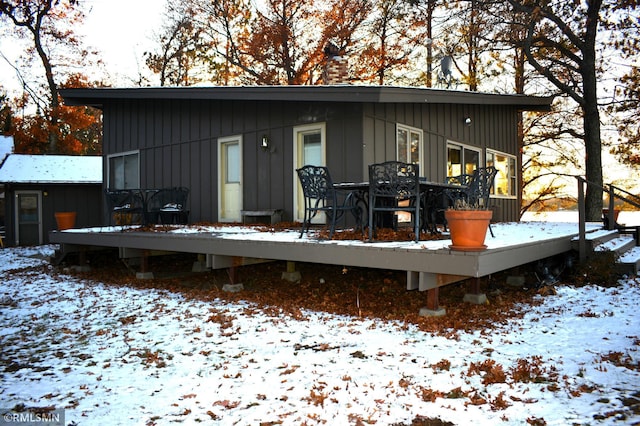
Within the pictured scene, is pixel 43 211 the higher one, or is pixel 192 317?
pixel 43 211

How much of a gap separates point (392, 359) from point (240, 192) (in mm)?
5672

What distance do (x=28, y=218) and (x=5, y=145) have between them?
597cm

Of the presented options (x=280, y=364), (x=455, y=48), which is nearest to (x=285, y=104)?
(x=280, y=364)

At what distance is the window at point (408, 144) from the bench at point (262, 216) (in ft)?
6.91

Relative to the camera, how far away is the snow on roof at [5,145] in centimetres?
1789

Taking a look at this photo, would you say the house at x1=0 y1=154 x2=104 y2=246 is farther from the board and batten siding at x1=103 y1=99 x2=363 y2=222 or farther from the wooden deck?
the wooden deck

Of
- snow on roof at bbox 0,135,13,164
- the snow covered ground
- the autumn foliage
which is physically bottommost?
the snow covered ground

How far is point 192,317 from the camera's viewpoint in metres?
4.59

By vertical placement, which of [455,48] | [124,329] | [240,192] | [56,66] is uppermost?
[56,66]

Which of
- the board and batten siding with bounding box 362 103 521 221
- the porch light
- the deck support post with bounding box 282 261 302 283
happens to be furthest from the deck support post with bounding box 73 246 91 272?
the board and batten siding with bounding box 362 103 521 221

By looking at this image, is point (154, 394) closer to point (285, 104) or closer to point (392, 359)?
point (392, 359)

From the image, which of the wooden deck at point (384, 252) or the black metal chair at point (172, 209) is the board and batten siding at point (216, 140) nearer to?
the black metal chair at point (172, 209)

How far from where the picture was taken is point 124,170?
10859 mm

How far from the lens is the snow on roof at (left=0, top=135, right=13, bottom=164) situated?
704 inches
